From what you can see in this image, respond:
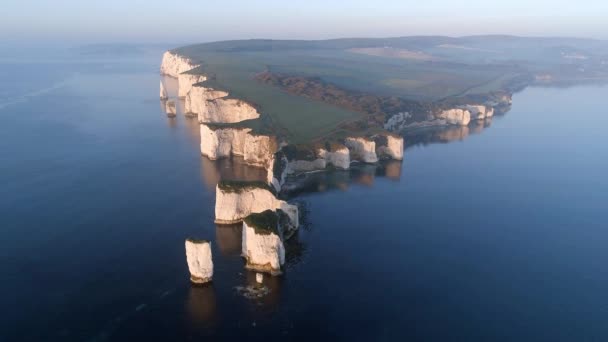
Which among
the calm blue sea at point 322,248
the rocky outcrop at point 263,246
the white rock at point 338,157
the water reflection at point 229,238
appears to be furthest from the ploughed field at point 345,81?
the rocky outcrop at point 263,246

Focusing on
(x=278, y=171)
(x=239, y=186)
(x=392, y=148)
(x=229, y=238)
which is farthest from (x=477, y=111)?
(x=229, y=238)

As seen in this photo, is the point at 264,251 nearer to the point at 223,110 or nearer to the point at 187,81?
the point at 223,110

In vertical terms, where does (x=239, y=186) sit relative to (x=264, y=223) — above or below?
above

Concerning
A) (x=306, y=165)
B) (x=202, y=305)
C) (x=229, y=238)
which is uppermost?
(x=306, y=165)

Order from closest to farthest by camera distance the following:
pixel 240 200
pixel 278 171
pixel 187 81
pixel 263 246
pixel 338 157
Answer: pixel 263 246 < pixel 240 200 < pixel 278 171 < pixel 338 157 < pixel 187 81

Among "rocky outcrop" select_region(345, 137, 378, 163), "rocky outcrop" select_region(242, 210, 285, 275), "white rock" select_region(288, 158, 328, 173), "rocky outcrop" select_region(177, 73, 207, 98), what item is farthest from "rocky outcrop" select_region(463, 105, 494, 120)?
"rocky outcrop" select_region(242, 210, 285, 275)

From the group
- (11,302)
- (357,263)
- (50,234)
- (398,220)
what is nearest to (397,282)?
(357,263)

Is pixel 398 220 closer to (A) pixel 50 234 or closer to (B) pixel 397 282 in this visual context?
(B) pixel 397 282
